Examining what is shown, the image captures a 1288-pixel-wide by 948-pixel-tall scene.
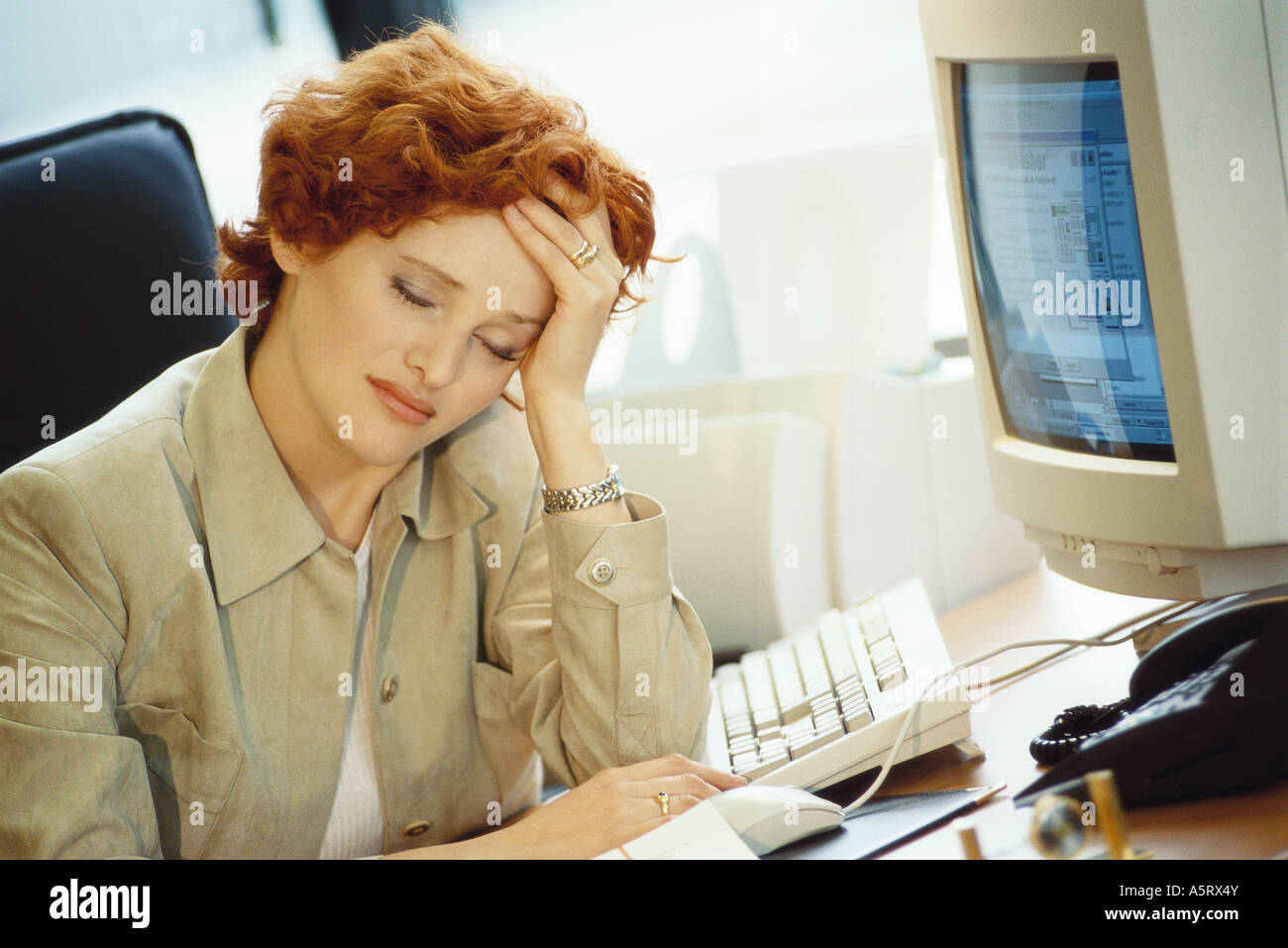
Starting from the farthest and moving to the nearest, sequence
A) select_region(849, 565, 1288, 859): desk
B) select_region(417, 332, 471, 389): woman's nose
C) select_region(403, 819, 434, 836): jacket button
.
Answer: select_region(403, 819, 434, 836): jacket button → select_region(417, 332, 471, 389): woman's nose → select_region(849, 565, 1288, 859): desk

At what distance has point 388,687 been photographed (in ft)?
3.34

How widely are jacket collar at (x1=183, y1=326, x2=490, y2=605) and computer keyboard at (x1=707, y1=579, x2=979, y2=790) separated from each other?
0.41m

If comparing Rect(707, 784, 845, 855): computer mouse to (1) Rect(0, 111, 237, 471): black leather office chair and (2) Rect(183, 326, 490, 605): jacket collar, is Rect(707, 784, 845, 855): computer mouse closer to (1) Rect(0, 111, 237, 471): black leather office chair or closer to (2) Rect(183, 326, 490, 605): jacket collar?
(2) Rect(183, 326, 490, 605): jacket collar

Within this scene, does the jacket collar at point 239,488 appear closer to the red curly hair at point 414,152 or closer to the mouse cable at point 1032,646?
the red curly hair at point 414,152

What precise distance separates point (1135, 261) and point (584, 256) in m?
0.43

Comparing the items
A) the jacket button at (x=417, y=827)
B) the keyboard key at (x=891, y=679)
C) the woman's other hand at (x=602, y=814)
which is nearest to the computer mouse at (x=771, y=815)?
the woman's other hand at (x=602, y=814)

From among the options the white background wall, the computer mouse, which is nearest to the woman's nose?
the computer mouse

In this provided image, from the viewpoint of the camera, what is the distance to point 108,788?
80 cm

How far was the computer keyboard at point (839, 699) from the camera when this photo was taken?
2.93ft

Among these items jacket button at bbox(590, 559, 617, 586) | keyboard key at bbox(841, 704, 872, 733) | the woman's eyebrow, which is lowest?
keyboard key at bbox(841, 704, 872, 733)

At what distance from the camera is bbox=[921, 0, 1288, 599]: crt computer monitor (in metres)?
0.82

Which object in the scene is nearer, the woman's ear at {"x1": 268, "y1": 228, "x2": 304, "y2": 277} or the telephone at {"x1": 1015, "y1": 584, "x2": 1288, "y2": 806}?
the telephone at {"x1": 1015, "y1": 584, "x2": 1288, "y2": 806}
